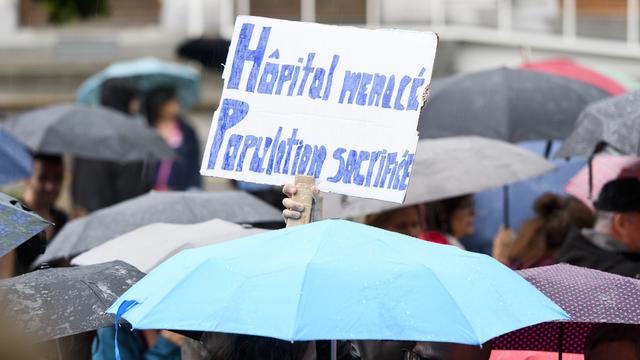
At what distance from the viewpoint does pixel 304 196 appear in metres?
4.99

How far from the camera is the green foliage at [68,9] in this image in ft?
66.5

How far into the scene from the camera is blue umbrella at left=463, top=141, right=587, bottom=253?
925cm

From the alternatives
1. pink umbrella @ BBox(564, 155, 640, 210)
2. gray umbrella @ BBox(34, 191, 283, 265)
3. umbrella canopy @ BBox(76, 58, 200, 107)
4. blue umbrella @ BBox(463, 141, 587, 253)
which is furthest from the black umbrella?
gray umbrella @ BBox(34, 191, 283, 265)

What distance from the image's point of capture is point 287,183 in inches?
199

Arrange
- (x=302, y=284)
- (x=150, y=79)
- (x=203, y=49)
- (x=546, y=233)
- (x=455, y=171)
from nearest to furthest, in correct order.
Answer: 1. (x=302, y=284)
2. (x=455, y=171)
3. (x=546, y=233)
4. (x=150, y=79)
5. (x=203, y=49)

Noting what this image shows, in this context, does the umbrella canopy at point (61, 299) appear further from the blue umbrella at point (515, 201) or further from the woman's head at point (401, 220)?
the blue umbrella at point (515, 201)

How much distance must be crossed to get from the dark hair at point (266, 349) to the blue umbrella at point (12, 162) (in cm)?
392

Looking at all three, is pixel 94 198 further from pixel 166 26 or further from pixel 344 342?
pixel 166 26

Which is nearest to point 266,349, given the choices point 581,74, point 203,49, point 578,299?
point 578,299

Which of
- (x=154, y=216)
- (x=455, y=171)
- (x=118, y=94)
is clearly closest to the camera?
(x=154, y=216)

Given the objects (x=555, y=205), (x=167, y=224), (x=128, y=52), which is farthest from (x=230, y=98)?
(x=128, y=52)

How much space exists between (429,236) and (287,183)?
2552 millimetres

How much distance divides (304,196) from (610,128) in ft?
6.20

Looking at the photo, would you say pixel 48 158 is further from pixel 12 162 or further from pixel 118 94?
pixel 118 94
